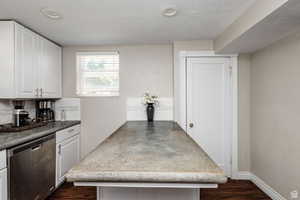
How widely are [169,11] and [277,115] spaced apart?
182cm

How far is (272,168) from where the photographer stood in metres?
2.85

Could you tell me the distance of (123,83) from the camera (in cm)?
372

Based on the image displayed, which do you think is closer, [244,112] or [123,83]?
[244,112]

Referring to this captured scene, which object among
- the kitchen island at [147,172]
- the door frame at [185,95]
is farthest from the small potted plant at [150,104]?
the kitchen island at [147,172]

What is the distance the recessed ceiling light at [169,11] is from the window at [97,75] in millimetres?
1679

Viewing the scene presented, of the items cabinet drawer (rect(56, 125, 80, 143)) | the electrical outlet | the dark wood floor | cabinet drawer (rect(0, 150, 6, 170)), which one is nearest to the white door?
the dark wood floor

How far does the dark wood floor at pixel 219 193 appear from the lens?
114 inches

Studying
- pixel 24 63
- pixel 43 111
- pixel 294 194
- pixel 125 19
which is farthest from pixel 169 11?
pixel 43 111

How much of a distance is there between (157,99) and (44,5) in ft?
7.00

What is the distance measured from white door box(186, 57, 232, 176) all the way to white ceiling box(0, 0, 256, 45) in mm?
484

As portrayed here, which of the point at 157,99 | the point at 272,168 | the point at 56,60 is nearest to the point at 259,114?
the point at 272,168

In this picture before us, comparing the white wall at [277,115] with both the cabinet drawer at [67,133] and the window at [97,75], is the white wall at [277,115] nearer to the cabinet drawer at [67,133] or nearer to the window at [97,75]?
the window at [97,75]

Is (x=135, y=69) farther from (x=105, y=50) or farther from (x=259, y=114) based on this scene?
(x=259, y=114)

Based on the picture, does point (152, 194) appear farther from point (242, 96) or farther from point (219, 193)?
point (242, 96)
